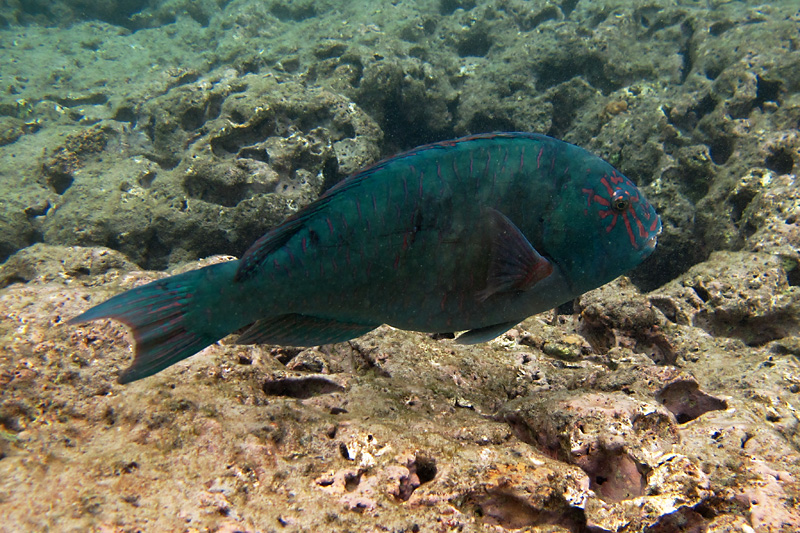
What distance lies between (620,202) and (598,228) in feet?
0.52

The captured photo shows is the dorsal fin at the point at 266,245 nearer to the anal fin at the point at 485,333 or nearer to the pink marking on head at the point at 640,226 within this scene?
the anal fin at the point at 485,333

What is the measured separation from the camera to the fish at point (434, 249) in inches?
69.6

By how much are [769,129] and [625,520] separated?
6126 millimetres

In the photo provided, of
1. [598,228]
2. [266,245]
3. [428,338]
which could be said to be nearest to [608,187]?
[598,228]

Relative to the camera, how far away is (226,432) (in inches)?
72.1

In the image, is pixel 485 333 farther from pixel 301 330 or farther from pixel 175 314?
pixel 175 314

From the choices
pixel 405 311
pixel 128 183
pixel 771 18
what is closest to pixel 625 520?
pixel 405 311

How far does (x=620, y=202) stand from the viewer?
6.14 feet

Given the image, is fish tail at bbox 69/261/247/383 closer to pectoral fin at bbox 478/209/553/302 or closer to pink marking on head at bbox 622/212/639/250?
pectoral fin at bbox 478/209/553/302

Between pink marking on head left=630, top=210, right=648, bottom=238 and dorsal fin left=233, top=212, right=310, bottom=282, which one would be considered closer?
dorsal fin left=233, top=212, right=310, bottom=282

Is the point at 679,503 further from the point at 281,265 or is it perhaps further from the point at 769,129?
the point at 769,129

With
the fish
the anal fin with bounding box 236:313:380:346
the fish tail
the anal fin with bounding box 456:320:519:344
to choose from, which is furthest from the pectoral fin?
the fish tail

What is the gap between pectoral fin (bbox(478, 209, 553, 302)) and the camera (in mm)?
1739

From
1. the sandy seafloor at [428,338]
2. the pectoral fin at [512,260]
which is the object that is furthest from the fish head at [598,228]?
the sandy seafloor at [428,338]
